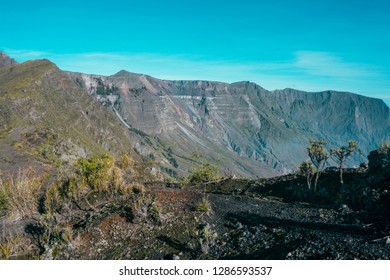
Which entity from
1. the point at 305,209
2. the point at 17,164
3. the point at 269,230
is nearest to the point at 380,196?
the point at 305,209

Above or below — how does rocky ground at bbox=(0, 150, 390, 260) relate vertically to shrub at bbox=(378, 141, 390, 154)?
below

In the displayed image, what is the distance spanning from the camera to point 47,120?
127938mm

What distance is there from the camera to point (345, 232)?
52.8ft

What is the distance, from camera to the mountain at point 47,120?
77469 mm

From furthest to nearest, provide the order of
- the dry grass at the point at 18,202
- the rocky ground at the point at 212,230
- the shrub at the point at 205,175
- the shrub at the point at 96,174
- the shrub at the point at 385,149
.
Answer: the shrub at the point at 205,175
the shrub at the point at 385,149
the shrub at the point at 96,174
the dry grass at the point at 18,202
the rocky ground at the point at 212,230

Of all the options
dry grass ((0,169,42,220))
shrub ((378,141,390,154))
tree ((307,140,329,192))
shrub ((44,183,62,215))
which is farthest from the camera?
tree ((307,140,329,192))

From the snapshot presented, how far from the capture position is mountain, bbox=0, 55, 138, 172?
7747 cm

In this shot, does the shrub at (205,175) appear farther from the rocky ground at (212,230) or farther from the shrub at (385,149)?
the shrub at (385,149)

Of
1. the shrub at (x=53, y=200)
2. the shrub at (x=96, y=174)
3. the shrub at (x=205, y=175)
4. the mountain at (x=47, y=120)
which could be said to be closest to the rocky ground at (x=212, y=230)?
the shrub at (x=53, y=200)

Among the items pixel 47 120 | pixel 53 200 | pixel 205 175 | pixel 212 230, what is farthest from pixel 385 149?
pixel 47 120

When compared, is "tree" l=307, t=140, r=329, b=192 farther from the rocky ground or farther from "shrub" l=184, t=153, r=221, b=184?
"shrub" l=184, t=153, r=221, b=184

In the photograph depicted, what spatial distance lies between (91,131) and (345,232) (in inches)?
6226

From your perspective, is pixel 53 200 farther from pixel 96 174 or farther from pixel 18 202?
pixel 96 174

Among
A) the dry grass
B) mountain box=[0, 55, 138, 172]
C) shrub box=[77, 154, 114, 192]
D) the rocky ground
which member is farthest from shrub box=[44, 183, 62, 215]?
mountain box=[0, 55, 138, 172]
